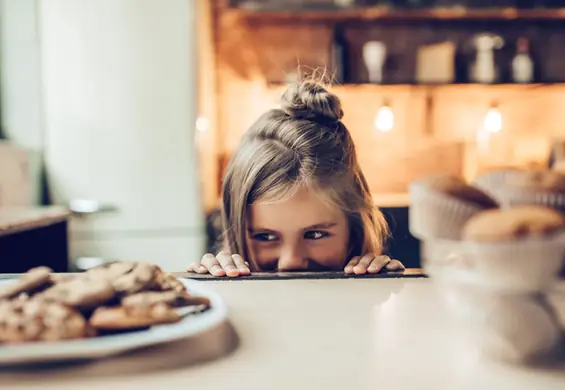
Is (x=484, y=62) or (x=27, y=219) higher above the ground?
(x=484, y=62)

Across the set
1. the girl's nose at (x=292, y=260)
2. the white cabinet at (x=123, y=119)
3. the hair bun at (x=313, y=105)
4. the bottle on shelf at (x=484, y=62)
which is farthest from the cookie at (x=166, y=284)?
the bottle on shelf at (x=484, y=62)

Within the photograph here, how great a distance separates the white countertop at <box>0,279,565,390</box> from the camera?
0.37 meters

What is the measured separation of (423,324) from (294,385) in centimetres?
18

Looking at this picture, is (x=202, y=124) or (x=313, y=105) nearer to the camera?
(x=313, y=105)

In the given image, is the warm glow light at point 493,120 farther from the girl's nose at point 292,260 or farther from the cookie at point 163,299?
the cookie at point 163,299

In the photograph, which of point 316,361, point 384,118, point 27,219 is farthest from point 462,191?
point 384,118

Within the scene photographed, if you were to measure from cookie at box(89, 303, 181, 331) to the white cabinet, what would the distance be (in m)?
1.84

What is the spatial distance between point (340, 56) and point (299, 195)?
1642mm

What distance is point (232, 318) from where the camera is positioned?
0.53 meters

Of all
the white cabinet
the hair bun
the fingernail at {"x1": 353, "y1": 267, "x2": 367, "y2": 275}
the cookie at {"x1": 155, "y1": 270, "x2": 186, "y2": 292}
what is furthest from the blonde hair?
the white cabinet

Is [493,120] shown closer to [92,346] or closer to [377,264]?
[377,264]

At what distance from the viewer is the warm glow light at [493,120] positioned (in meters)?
2.71

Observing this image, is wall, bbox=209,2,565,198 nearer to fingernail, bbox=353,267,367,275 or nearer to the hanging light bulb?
the hanging light bulb

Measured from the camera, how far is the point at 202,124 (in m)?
2.39
